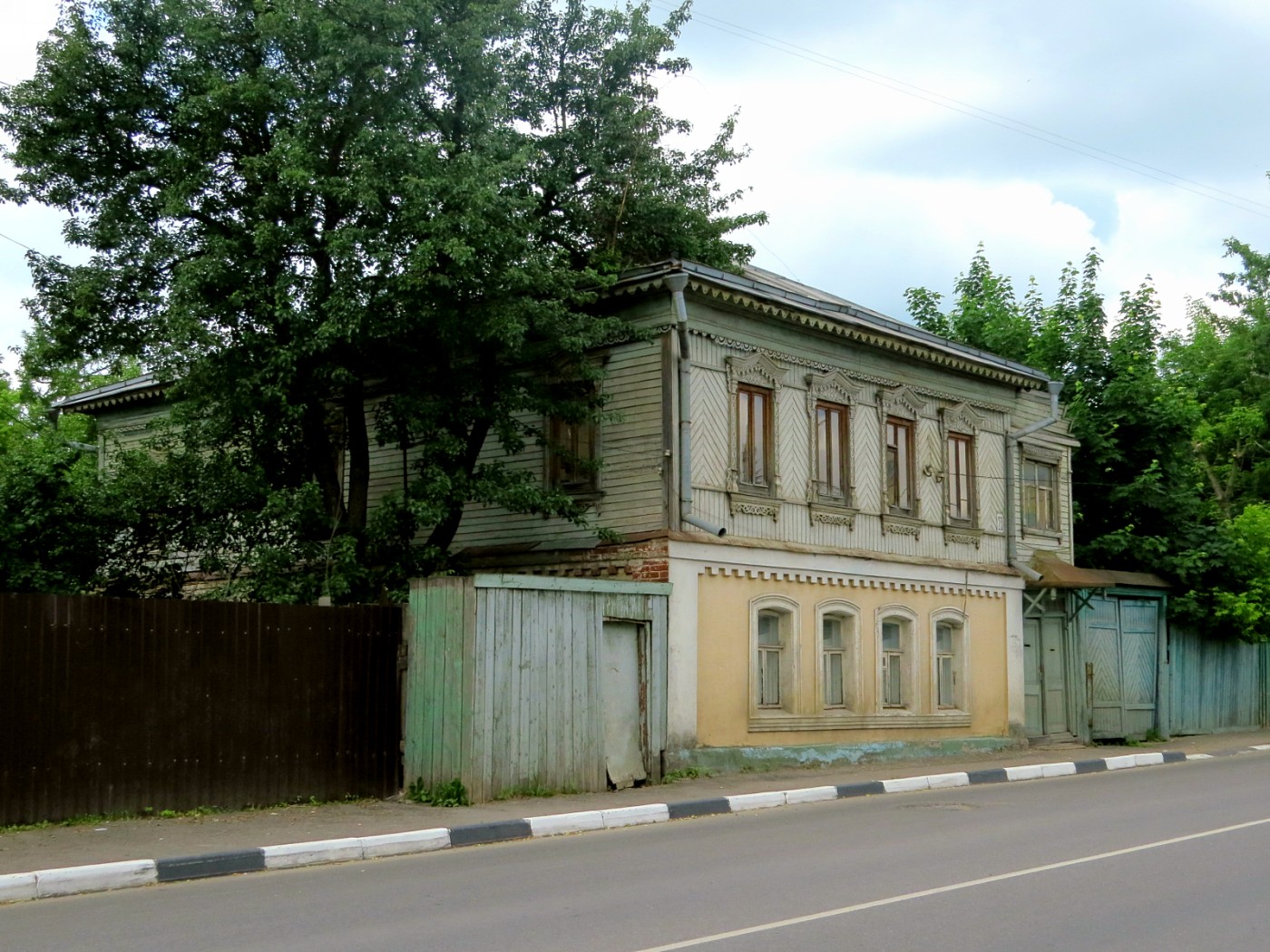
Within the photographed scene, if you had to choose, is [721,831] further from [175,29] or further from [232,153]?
[175,29]

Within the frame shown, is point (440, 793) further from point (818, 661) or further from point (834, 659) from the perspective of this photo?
point (834, 659)

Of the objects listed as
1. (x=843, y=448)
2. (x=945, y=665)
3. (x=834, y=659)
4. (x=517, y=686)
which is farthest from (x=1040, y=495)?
(x=517, y=686)

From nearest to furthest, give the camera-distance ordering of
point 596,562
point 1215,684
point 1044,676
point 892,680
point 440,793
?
1. point 440,793
2. point 596,562
3. point 892,680
4. point 1044,676
5. point 1215,684

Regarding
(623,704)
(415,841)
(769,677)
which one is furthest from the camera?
(769,677)

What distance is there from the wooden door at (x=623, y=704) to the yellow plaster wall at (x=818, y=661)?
1415 mm

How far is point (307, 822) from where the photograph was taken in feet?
39.8

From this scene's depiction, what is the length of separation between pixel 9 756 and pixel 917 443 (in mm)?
14029

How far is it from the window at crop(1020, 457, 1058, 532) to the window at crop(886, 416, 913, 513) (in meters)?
3.78

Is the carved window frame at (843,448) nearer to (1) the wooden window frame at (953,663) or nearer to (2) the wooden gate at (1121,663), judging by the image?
(1) the wooden window frame at (953,663)

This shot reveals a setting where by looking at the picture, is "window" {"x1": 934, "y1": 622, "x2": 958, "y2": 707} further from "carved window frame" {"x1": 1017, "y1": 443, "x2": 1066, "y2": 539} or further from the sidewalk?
the sidewalk

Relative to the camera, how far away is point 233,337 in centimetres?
1588

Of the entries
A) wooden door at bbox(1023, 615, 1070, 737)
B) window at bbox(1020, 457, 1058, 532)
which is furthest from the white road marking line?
window at bbox(1020, 457, 1058, 532)

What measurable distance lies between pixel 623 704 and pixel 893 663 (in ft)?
20.9

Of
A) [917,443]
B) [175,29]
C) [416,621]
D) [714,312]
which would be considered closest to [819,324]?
[714,312]
